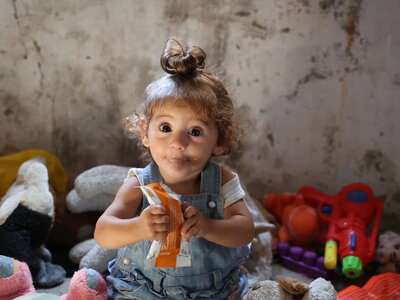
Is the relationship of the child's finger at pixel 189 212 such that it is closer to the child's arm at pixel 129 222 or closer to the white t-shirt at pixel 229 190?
the child's arm at pixel 129 222

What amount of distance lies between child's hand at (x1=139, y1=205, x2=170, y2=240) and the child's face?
0.55 ft

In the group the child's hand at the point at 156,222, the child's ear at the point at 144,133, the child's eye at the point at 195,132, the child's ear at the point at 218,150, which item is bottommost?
the child's hand at the point at 156,222

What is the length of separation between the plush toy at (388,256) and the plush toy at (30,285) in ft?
3.16

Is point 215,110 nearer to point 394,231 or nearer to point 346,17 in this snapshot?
point 346,17

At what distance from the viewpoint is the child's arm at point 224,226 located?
1.06 metres

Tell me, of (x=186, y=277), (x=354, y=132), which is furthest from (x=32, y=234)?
(x=354, y=132)

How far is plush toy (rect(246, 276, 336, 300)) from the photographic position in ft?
3.96

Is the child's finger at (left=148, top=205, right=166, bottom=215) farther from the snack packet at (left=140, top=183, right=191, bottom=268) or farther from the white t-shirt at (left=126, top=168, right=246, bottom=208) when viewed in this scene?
the white t-shirt at (left=126, top=168, right=246, bottom=208)

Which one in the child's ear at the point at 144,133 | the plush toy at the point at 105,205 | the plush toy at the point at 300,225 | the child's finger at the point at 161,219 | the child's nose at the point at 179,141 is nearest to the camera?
the child's finger at the point at 161,219

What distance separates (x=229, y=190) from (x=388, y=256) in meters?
0.75

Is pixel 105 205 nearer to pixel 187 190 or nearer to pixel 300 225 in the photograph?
pixel 187 190

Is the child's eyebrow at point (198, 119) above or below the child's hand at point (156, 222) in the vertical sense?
above

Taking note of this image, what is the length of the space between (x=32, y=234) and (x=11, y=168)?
0.35 m

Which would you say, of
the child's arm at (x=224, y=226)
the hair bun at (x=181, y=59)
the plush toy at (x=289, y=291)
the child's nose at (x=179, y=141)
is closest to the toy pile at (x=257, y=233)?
the plush toy at (x=289, y=291)
